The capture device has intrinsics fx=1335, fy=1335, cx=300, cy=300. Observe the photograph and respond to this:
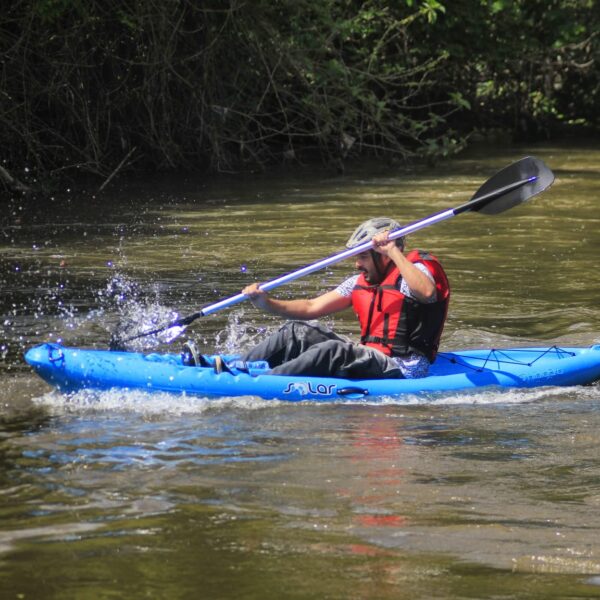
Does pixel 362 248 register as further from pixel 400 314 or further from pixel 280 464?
pixel 280 464

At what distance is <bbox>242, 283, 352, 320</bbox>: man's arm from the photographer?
6.26 meters

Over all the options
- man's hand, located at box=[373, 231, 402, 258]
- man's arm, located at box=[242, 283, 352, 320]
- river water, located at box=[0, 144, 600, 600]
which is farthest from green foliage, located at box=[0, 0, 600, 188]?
man's hand, located at box=[373, 231, 402, 258]

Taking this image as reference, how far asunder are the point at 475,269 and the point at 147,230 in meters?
3.16

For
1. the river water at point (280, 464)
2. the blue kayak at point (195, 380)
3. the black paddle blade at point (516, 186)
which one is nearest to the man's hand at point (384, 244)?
the blue kayak at point (195, 380)

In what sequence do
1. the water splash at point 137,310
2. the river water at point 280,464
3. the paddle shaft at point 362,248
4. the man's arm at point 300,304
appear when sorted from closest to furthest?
the river water at point 280,464, the paddle shaft at point 362,248, the man's arm at point 300,304, the water splash at point 137,310

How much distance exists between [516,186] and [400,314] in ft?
4.59

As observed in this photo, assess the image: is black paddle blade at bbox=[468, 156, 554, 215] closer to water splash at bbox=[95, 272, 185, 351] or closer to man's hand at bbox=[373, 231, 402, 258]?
man's hand at bbox=[373, 231, 402, 258]

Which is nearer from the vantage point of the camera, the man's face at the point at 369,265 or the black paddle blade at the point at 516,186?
the man's face at the point at 369,265

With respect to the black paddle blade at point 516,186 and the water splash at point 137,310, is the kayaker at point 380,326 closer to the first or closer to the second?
the water splash at point 137,310

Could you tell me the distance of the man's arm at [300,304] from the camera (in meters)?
6.26

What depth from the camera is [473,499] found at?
4.44 metres

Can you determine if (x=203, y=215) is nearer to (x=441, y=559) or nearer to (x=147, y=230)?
(x=147, y=230)

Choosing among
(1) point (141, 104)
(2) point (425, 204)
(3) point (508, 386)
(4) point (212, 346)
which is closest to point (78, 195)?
(1) point (141, 104)

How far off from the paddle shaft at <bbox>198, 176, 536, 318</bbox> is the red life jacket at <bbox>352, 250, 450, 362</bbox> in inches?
6.4
